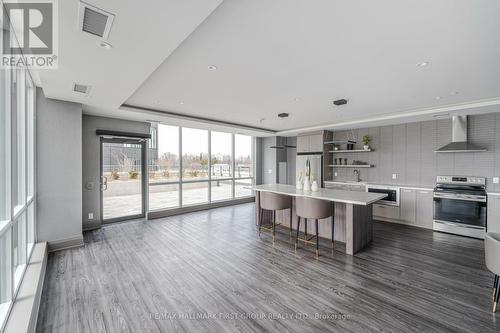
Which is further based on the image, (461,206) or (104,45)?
(461,206)

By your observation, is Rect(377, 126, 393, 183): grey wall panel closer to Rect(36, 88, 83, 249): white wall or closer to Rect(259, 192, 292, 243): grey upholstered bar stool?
Rect(259, 192, 292, 243): grey upholstered bar stool

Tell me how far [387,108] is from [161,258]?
5.34 meters

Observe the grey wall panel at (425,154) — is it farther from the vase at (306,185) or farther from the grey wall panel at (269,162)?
the vase at (306,185)

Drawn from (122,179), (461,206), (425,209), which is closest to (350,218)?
(425,209)

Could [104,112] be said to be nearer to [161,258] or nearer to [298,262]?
[161,258]

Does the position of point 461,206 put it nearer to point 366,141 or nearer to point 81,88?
point 366,141

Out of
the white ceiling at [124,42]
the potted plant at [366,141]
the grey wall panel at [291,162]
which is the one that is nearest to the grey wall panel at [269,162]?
the grey wall panel at [291,162]

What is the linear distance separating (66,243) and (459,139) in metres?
8.30

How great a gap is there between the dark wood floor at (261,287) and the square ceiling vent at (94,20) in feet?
8.65

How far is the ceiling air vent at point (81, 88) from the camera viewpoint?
2.99 meters

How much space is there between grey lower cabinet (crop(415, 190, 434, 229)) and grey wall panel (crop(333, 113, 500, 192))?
446 millimetres

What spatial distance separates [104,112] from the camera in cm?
458

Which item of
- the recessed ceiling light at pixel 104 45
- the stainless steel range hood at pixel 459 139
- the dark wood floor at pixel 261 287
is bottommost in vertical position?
the dark wood floor at pixel 261 287

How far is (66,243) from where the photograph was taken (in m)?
3.74
